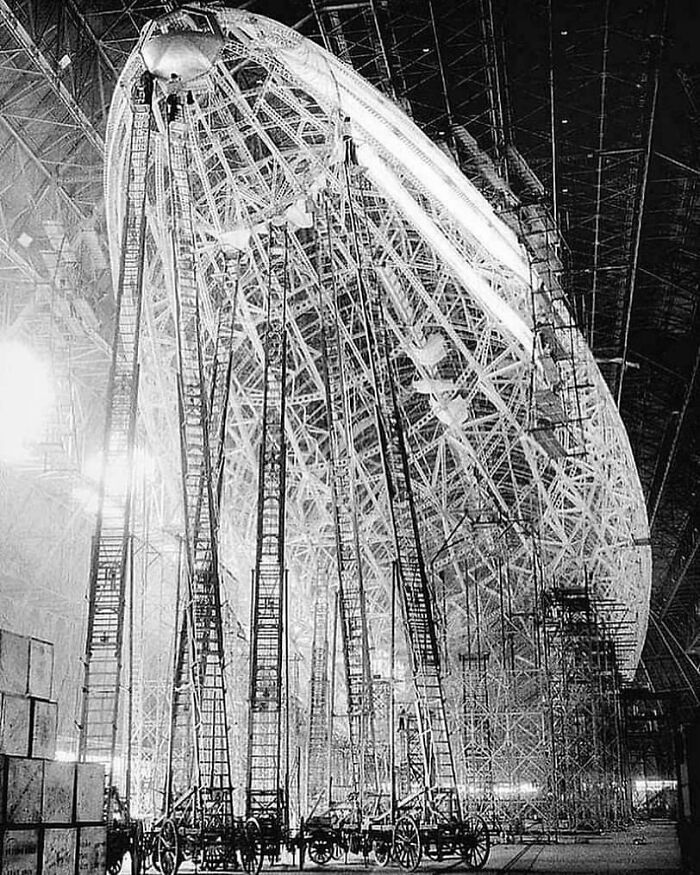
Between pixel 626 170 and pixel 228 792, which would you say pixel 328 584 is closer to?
pixel 626 170

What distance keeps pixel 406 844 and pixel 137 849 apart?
651 cm

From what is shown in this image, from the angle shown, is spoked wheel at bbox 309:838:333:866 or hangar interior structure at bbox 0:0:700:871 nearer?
hangar interior structure at bbox 0:0:700:871

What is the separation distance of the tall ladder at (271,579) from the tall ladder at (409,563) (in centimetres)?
184

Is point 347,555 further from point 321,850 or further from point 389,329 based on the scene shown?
point 321,850

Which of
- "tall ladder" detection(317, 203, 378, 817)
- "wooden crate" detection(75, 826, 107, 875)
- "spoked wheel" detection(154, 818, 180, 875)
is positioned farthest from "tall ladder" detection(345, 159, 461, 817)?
"wooden crate" detection(75, 826, 107, 875)

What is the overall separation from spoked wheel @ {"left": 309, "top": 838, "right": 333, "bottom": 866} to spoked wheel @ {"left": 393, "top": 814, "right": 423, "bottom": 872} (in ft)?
6.69

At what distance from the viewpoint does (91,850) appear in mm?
11781

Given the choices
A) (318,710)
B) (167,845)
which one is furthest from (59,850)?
(318,710)

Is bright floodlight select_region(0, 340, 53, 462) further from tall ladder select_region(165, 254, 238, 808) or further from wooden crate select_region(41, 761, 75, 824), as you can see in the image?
wooden crate select_region(41, 761, 75, 824)

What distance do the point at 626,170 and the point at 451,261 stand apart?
8.00m

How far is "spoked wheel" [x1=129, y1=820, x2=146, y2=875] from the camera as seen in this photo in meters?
14.6

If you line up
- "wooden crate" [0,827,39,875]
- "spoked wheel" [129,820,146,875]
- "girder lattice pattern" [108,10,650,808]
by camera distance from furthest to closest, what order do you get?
"girder lattice pattern" [108,10,650,808] → "spoked wheel" [129,820,146,875] → "wooden crate" [0,827,39,875]

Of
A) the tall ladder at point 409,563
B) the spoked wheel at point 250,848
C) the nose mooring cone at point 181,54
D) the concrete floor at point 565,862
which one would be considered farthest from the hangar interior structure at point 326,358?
the concrete floor at point 565,862

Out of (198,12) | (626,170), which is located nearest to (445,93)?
(626,170)
